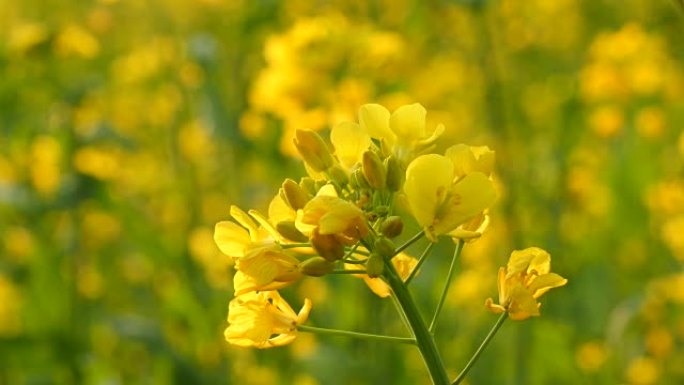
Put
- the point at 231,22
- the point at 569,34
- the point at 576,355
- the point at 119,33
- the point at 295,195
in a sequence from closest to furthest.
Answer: the point at 295,195, the point at 576,355, the point at 231,22, the point at 569,34, the point at 119,33

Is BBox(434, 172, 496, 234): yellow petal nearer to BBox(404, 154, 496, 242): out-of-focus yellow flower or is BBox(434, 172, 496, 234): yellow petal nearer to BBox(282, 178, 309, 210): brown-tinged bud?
BBox(404, 154, 496, 242): out-of-focus yellow flower

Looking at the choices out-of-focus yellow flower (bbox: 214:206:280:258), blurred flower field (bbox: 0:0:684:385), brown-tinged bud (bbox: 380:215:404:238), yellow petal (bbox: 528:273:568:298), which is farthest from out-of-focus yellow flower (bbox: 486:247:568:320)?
blurred flower field (bbox: 0:0:684:385)

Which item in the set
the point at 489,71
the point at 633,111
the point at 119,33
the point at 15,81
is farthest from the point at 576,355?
the point at 119,33

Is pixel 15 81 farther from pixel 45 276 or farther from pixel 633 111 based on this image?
pixel 633 111

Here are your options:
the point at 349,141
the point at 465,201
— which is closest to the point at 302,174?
the point at 349,141

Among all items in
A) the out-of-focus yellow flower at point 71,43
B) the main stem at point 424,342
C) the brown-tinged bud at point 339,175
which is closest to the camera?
the main stem at point 424,342

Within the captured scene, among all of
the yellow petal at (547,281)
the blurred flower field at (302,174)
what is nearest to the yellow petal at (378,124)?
the yellow petal at (547,281)

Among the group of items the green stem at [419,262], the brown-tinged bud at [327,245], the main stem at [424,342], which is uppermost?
the brown-tinged bud at [327,245]

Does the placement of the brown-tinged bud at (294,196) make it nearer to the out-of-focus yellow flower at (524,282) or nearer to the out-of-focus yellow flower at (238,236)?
the out-of-focus yellow flower at (238,236)
